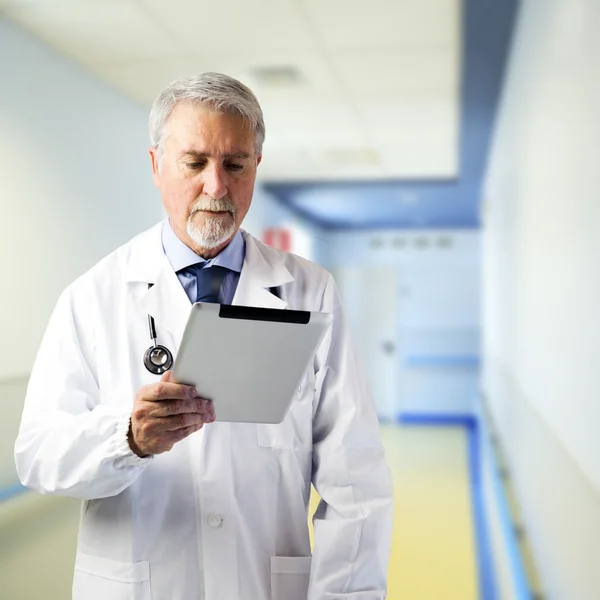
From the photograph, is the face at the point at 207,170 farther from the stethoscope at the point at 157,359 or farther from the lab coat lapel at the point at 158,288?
the stethoscope at the point at 157,359

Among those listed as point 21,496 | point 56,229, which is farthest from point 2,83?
point 21,496

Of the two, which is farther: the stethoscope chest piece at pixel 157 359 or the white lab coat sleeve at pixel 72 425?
the stethoscope chest piece at pixel 157 359

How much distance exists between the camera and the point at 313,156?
746 centimetres

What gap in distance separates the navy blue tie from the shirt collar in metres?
0.02

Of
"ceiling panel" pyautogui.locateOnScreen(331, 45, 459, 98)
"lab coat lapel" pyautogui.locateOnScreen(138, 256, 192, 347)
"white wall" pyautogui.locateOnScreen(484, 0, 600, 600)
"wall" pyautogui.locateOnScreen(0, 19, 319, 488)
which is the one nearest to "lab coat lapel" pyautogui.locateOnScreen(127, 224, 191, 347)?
"lab coat lapel" pyautogui.locateOnScreen(138, 256, 192, 347)

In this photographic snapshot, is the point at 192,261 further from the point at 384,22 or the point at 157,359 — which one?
the point at 384,22

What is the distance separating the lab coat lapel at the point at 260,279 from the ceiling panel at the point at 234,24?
2.27 meters

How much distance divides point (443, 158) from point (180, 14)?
411 cm

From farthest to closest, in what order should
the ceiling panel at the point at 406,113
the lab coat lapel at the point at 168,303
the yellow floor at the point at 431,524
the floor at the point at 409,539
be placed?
the ceiling panel at the point at 406,113 < the yellow floor at the point at 431,524 < the floor at the point at 409,539 < the lab coat lapel at the point at 168,303

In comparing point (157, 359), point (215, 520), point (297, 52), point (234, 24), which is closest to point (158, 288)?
point (157, 359)

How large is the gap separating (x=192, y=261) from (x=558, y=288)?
1.53m

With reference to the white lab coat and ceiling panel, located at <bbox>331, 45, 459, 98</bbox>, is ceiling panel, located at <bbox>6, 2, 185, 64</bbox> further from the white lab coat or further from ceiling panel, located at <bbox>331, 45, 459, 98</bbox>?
the white lab coat

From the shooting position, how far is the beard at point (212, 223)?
1723mm

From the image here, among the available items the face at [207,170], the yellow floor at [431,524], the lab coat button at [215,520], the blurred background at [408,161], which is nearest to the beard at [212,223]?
the face at [207,170]
